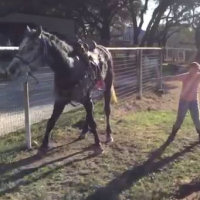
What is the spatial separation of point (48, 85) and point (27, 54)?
327 centimetres

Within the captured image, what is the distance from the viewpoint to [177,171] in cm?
658

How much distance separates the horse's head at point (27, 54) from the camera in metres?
6.25

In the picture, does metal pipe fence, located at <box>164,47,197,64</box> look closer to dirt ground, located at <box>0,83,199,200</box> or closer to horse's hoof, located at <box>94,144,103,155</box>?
dirt ground, located at <box>0,83,199,200</box>

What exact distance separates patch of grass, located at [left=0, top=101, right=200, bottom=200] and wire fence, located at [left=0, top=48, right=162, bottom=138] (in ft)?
2.76

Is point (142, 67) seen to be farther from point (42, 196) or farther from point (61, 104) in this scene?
point (42, 196)

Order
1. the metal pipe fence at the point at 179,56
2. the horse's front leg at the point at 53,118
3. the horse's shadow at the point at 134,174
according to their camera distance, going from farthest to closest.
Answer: the metal pipe fence at the point at 179,56 → the horse's front leg at the point at 53,118 → the horse's shadow at the point at 134,174

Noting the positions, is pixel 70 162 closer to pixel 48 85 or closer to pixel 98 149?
pixel 98 149

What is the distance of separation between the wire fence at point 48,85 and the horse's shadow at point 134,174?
1940 mm

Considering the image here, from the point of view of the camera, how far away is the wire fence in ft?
29.8

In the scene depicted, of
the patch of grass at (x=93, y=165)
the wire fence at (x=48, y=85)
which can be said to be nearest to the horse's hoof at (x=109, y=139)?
the patch of grass at (x=93, y=165)

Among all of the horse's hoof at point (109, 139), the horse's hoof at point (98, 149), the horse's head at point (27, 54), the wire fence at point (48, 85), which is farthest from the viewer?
the wire fence at point (48, 85)

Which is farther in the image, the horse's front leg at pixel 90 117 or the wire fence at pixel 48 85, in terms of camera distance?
the wire fence at pixel 48 85

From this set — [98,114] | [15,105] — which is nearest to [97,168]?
[98,114]

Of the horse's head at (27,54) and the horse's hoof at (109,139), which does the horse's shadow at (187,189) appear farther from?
the horse's head at (27,54)
